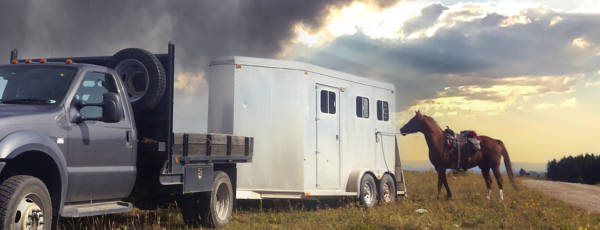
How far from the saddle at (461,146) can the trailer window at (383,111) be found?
91.0 inches

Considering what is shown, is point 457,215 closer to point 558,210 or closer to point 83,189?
point 558,210

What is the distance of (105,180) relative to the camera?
24.8 feet


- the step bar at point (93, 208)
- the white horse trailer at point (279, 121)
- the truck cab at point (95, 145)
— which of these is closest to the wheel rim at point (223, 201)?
the truck cab at point (95, 145)

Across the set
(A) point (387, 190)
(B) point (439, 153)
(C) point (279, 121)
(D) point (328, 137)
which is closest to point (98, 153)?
(C) point (279, 121)

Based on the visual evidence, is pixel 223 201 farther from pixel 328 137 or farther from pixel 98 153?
pixel 328 137

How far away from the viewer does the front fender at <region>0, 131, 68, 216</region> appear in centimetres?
600

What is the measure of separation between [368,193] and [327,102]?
9.79 ft

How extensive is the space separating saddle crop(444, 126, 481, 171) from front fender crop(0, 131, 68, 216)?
1309 centimetres

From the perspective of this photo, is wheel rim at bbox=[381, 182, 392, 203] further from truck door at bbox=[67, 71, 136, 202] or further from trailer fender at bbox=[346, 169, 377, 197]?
truck door at bbox=[67, 71, 136, 202]

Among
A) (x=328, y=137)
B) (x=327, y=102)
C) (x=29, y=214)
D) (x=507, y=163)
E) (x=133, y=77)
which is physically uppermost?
(x=327, y=102)

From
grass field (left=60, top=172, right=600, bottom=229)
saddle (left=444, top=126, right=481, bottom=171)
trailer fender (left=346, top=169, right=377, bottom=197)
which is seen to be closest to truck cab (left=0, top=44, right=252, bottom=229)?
grass field (left=60, top=172, right=600, bottom=229)

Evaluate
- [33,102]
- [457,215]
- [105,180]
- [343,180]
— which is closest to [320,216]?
[343,180]

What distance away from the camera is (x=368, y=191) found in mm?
15156

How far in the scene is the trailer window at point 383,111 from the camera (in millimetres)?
16219
